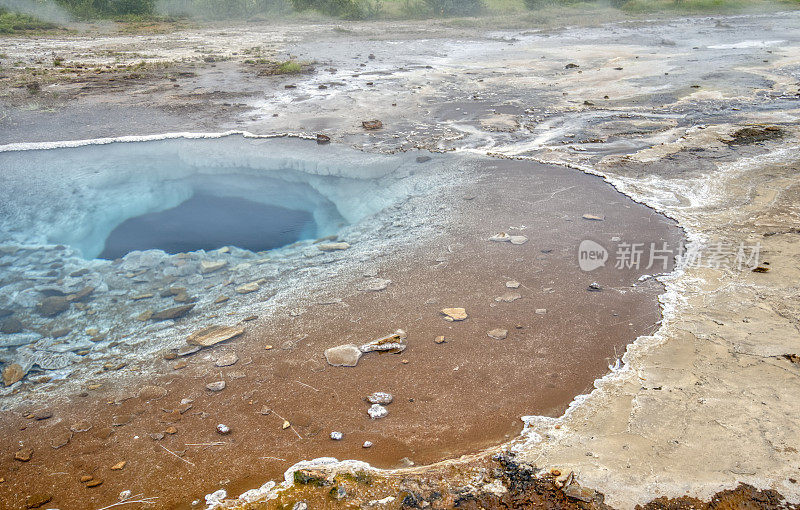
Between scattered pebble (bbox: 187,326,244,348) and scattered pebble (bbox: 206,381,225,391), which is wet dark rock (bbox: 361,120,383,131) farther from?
scattered pebble (bbox: 206,381,225,391)

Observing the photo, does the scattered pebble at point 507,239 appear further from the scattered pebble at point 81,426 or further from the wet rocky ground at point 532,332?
the scattered pebble at point 81,426

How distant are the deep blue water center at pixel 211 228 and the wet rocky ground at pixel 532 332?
222cm

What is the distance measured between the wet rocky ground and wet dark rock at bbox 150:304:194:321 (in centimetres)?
90

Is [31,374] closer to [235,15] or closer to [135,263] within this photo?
[135,263]

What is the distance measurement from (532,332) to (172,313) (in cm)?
375

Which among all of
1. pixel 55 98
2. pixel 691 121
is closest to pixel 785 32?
pixel 691 121

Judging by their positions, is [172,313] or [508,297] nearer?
[508,297]

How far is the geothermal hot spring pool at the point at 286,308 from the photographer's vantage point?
394 centimetres

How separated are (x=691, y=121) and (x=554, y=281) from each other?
6954mm

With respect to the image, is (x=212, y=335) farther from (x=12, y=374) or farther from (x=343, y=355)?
(x=12, y=374)

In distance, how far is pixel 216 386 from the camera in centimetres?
452

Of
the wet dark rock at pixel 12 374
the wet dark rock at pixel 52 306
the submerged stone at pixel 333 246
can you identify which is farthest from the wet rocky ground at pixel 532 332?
the wet dark rock at pixel 52 306

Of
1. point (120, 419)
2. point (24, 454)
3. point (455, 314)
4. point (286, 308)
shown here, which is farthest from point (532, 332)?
point (24, 454)

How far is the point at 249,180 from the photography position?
941 centimetres
